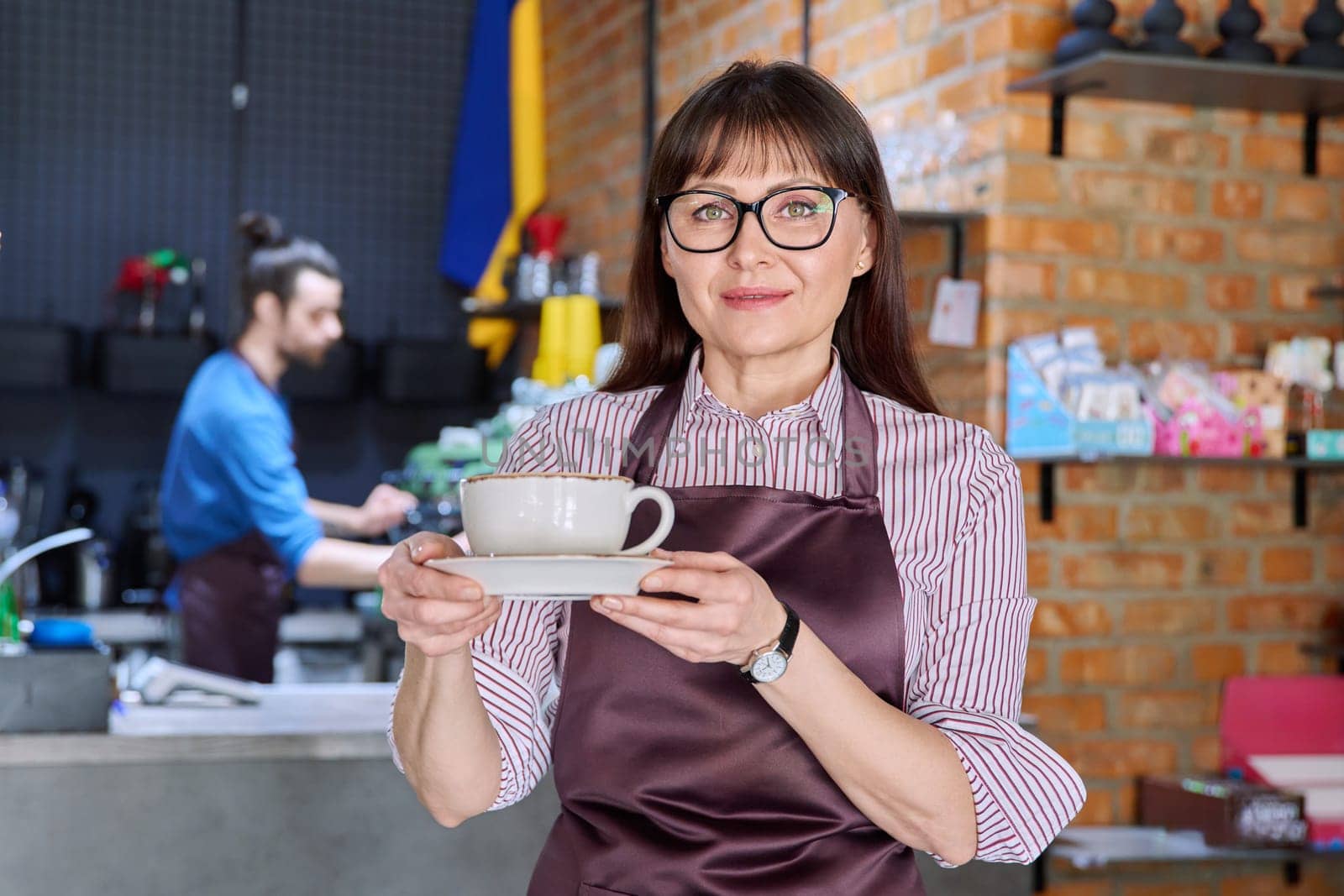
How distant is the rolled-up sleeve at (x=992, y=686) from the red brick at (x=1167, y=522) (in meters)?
1.90

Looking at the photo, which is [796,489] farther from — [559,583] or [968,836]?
[559,583]

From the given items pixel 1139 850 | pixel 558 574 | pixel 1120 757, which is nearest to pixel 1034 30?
pixel 1120 757

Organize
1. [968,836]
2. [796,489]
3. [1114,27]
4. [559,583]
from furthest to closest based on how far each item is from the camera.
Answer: [1114,27]
[796,489]
[968,836]
[559,583]

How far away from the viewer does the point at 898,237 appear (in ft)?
4.60

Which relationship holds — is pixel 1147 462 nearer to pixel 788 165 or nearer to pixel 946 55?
Answer: pixel 946 55

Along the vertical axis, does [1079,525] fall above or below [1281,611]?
above

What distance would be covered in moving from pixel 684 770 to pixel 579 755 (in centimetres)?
9

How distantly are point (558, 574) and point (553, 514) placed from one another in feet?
0.17

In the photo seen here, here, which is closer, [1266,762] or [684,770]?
[684,770]

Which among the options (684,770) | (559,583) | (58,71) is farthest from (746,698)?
(58,71)

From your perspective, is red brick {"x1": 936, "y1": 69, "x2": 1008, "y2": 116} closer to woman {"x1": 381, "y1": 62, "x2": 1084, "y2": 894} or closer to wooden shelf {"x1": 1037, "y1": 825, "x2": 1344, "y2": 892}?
wooden shelf {"x1": 1037, "y1": 825, "x2": 1344, "y2": 892}

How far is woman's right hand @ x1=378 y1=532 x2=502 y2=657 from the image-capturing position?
3.21 feet

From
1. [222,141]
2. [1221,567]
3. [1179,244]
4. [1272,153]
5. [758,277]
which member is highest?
[222,141]

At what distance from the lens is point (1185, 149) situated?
3.14 m
